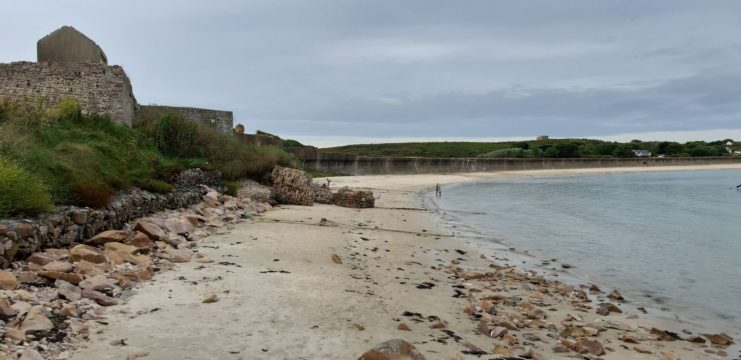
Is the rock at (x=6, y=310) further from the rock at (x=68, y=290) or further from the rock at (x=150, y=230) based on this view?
the rock at (x=150, y=230)

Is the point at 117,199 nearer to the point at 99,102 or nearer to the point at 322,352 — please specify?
the point at 322,352

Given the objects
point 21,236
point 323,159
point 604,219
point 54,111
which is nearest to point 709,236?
point 604,219

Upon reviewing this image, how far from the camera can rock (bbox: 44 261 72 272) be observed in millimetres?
6078

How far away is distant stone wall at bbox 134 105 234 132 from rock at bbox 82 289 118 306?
15.4 metres

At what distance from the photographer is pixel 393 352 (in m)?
4.35

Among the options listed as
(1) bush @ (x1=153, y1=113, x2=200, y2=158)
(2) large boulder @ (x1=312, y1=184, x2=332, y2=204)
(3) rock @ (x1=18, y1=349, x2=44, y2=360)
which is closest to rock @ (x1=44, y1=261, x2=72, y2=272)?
(3) rock @ (x1=18, y1=349, x2=44, y2=360)

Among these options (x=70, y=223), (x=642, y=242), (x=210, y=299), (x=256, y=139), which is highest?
(x=256, y=139)

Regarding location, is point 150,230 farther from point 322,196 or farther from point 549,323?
point 322,196

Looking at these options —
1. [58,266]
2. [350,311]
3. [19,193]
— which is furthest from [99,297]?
[350,311]

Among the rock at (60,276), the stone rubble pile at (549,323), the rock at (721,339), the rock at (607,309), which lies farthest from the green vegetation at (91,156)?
the rock at (721,339)

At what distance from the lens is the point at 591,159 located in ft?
251

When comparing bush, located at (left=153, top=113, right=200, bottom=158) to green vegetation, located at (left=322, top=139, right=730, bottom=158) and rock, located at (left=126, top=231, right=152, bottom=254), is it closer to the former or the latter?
rock, located at (left=126, top=231, right=152, bottom=254)

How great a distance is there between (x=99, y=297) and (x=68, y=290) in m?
0.31

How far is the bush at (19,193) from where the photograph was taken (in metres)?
6.88
